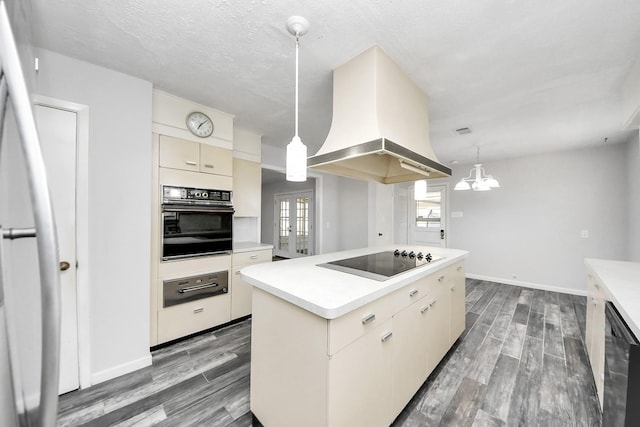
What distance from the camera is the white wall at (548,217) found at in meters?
3.63

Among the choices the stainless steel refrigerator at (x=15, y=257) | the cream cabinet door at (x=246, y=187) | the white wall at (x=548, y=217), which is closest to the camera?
the stainless steel refrigerator at (x=15, y=257)

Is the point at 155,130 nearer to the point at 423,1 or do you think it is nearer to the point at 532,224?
the point at 423,1

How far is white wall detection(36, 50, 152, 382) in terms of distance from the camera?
1794 millimetres

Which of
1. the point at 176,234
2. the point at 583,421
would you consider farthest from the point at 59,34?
the point at 583,421

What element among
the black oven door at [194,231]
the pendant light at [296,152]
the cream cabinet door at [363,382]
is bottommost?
the cream cabinet door at [363,382]

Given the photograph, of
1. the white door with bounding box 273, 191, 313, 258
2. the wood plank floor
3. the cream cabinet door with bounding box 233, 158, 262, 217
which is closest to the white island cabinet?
the wood plank floor

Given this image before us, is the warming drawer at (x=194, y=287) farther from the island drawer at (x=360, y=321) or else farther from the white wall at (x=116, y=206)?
the island drawer at (x=360, y=321)

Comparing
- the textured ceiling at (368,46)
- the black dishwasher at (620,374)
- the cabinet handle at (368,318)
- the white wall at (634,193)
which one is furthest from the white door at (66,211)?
the white wall at (634,193)

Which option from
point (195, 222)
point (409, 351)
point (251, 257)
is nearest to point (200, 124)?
point (195, 222)

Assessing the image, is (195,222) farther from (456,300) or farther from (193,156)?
(456,300)

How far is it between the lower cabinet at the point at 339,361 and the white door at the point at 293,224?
4.56m

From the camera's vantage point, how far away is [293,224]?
22.5 ft

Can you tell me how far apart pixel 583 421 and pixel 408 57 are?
2.67m

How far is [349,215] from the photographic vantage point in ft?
16.9
